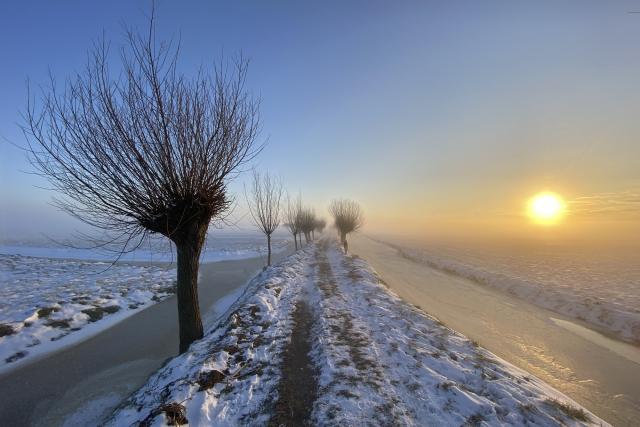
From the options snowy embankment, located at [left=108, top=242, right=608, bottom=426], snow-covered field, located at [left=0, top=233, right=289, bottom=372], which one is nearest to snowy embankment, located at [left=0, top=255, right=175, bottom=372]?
snow-covered field, located at [left=0, top=233, right=289, bottom=372]

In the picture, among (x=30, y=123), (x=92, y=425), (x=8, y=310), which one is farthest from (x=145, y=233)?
(x=8, y=310)

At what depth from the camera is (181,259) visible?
729cm

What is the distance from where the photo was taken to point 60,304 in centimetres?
1168

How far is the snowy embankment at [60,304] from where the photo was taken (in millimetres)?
8805

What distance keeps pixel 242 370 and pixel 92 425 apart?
112 inches

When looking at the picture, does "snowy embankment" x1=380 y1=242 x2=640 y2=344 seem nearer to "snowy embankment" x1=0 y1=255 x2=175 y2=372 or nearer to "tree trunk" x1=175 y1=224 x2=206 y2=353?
"tree trunk" x1=175 y1=224 x2=206 y2=353

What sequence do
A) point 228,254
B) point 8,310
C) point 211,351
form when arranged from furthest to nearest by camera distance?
1. point 228,254
2. point 8,310
3. point 211,351

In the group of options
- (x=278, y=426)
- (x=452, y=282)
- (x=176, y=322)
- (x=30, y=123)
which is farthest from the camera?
(x=452, y=282)

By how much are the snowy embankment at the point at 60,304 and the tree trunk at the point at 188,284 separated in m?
4.42

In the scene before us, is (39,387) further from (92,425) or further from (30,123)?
(30,123)

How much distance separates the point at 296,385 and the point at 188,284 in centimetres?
402

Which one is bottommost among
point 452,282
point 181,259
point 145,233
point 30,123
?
point 452,282

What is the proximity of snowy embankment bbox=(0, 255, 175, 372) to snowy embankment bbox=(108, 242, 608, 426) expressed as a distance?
6218mm

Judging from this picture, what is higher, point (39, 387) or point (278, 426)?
point (278, 426)
